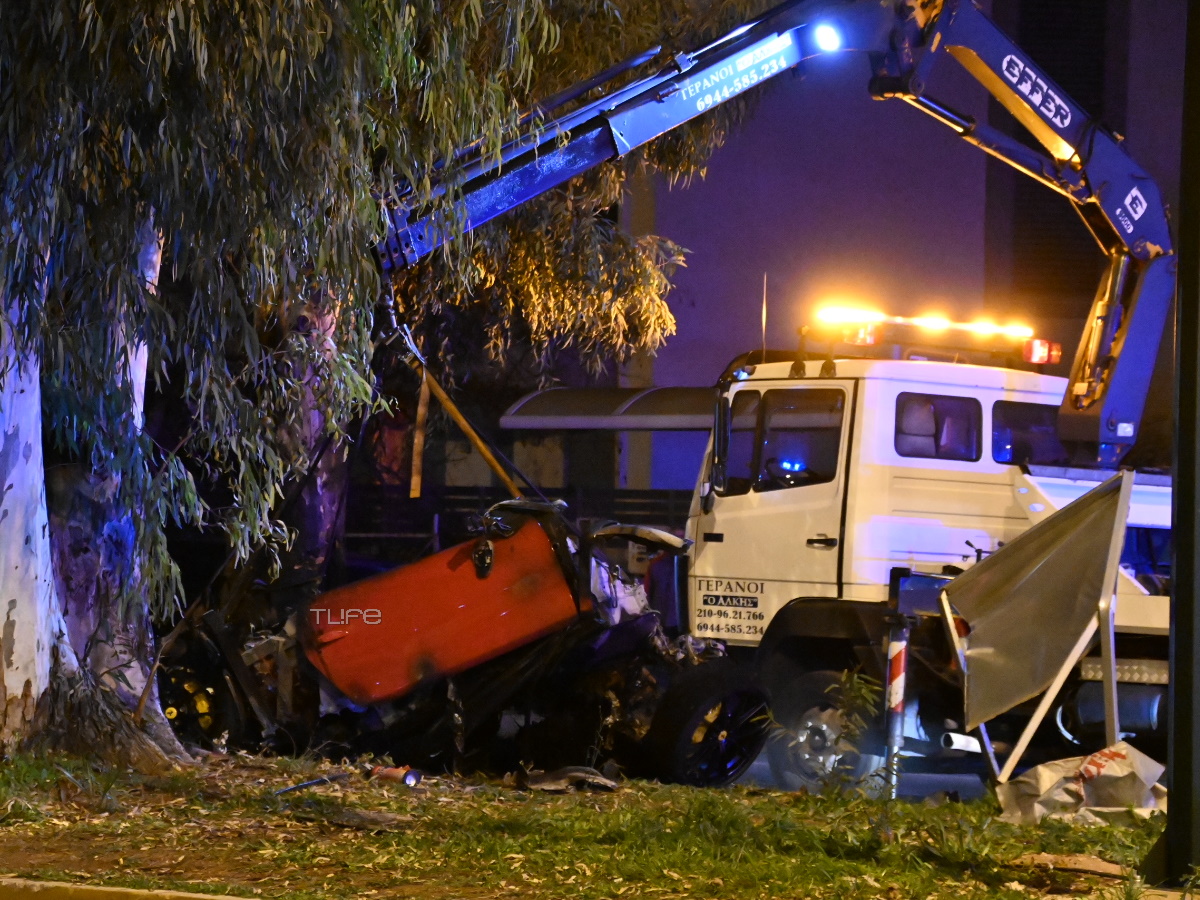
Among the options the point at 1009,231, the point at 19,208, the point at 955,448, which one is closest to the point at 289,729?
the point at 19,208

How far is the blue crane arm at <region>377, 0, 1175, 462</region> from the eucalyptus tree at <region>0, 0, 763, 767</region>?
2.56 ft

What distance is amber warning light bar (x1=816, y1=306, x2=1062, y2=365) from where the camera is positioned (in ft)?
33.6

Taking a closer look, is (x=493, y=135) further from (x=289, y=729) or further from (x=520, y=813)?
(x=289, y=729)

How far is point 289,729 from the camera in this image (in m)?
9.93

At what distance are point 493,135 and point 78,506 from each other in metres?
3.31

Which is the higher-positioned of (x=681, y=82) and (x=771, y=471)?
(x=681, y=82)

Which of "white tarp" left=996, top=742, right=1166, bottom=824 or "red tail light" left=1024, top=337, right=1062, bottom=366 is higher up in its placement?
"red tail light" left=1024, top=337, right=1062, bottom=366

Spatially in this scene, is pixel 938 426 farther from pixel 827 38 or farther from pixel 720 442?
pixel 827 38

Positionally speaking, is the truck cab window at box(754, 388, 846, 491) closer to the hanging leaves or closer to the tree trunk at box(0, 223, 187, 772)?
the hanging leaves

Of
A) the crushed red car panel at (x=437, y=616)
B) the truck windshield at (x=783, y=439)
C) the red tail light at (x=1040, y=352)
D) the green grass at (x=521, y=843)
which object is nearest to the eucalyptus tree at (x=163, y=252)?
the crushed red car panel at (x=437, y=616)

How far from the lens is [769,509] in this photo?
389 inches

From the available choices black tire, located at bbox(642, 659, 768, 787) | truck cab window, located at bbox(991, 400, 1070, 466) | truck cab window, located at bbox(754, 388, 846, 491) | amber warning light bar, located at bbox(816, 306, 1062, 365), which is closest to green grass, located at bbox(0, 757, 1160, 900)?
black tire, located at bbox(642, 659, 768, 787)

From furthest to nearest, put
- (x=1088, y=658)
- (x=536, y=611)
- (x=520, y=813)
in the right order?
(x=536, y=611) < (x=1088, y=658) < (x=520, y=813)

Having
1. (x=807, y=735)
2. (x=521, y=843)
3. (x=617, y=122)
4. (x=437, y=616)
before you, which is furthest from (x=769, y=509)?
(x=521, y=843)
